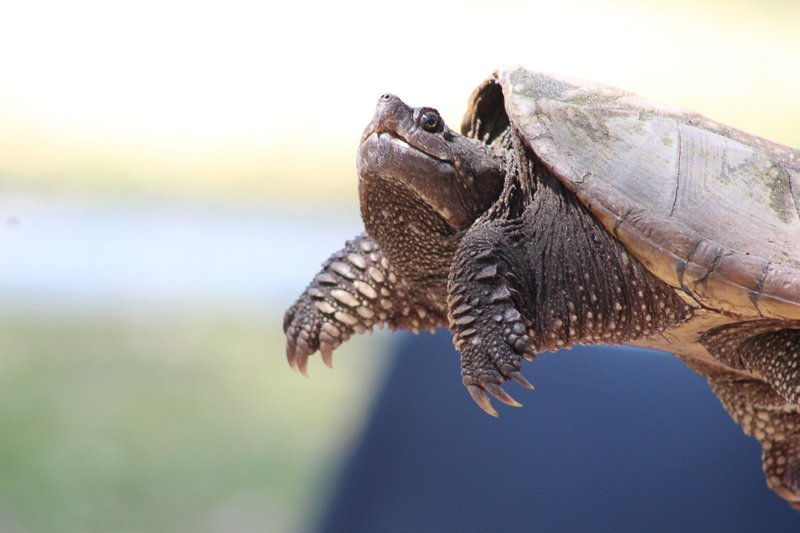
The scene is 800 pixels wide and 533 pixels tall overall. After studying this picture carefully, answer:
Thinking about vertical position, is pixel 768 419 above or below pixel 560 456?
above

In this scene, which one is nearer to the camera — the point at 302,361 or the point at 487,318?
the point at 487,318

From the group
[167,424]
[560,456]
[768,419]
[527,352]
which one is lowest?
[167,424]

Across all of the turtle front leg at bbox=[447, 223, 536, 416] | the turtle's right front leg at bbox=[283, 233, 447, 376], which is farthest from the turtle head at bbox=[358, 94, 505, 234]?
the turtle's right front leg at bbox=[283, 233, 447, 376]

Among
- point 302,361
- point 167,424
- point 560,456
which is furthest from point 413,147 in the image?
point 167,424

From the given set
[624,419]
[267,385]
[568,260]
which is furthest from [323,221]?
[568,260]

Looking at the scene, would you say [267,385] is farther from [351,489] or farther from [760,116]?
[760,116]

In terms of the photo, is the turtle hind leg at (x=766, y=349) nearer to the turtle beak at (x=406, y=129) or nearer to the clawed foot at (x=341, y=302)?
the turtle beak at (x=406, y=129)

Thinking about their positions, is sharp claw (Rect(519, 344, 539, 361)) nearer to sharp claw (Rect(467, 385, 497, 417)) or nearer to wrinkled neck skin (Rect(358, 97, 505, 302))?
sharp claw (Rect(467, 385, 497, 417))

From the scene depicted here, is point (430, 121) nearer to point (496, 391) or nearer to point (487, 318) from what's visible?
point (487, 318)
